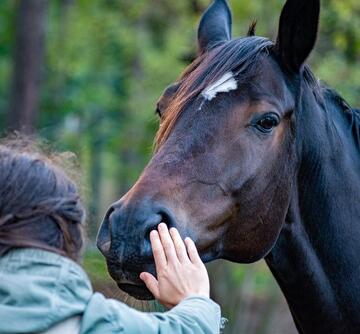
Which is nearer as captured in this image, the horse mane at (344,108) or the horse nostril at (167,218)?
the horse nostril at (167,218)

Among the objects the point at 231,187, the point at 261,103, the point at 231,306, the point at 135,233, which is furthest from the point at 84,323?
the point at 231,306

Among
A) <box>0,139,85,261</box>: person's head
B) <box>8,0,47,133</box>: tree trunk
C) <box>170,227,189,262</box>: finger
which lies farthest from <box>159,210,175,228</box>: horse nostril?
<box>8,0,47,133</box>: tree trunk

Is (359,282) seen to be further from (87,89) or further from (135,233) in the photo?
(87,89)

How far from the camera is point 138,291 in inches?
144

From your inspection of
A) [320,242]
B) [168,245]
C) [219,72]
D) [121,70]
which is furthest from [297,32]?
[121,70]

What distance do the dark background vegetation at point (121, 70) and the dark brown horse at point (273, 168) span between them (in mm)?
6732

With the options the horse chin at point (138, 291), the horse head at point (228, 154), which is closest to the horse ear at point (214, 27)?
the horse head at point (228, 154)

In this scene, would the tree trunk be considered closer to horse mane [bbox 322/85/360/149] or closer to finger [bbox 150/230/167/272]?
horse mane [bbox 322/85/360/149]

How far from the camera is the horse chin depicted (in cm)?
365

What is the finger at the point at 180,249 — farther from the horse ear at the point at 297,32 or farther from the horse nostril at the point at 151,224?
the horse ear at the point at 297,32

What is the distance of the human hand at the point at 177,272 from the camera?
9.52ft

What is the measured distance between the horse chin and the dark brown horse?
2cm

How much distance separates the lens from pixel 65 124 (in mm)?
16203

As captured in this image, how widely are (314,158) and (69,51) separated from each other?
14364mm
